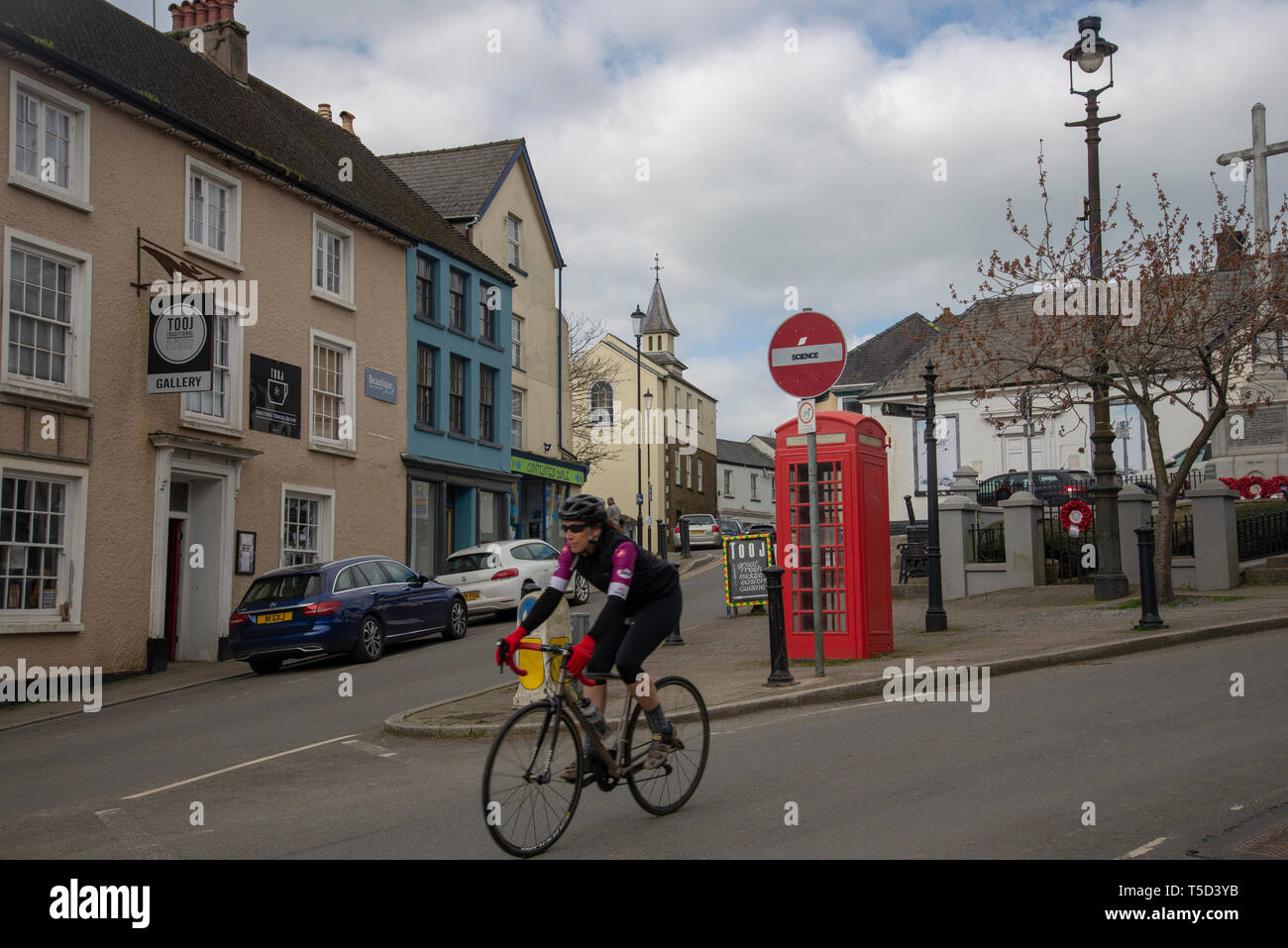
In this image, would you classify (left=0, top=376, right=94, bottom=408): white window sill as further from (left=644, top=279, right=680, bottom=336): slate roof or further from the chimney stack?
(left=644, top=279, right=680, bottom=336): slate roof

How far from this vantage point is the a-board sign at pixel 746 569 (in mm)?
20422

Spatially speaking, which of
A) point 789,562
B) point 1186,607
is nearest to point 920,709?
point 789,562

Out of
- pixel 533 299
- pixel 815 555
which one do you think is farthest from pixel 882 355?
pixel 815 555

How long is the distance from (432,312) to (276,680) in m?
14.2

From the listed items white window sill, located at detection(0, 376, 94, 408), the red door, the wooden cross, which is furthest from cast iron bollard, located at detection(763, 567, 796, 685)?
the wooden cross

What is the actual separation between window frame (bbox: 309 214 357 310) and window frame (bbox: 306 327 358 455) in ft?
2.49

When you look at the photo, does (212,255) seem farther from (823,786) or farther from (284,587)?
(823,786)

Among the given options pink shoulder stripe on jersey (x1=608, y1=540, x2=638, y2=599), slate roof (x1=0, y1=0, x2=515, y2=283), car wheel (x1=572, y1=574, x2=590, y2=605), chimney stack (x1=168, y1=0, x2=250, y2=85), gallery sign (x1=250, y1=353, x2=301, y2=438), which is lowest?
car wheel (x1=572, y1=574, x2=590, y2=605)

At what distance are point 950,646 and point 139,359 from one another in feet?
42.4

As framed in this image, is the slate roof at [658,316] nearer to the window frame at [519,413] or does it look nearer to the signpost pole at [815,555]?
the window frame at [519,413]

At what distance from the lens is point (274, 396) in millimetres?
21562

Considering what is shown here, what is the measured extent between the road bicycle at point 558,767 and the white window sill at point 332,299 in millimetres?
18383

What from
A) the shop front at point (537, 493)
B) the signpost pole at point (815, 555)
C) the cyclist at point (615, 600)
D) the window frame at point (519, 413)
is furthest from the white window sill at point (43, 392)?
the window frame at point (519, 413)

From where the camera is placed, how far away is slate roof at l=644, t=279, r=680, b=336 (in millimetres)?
80062
